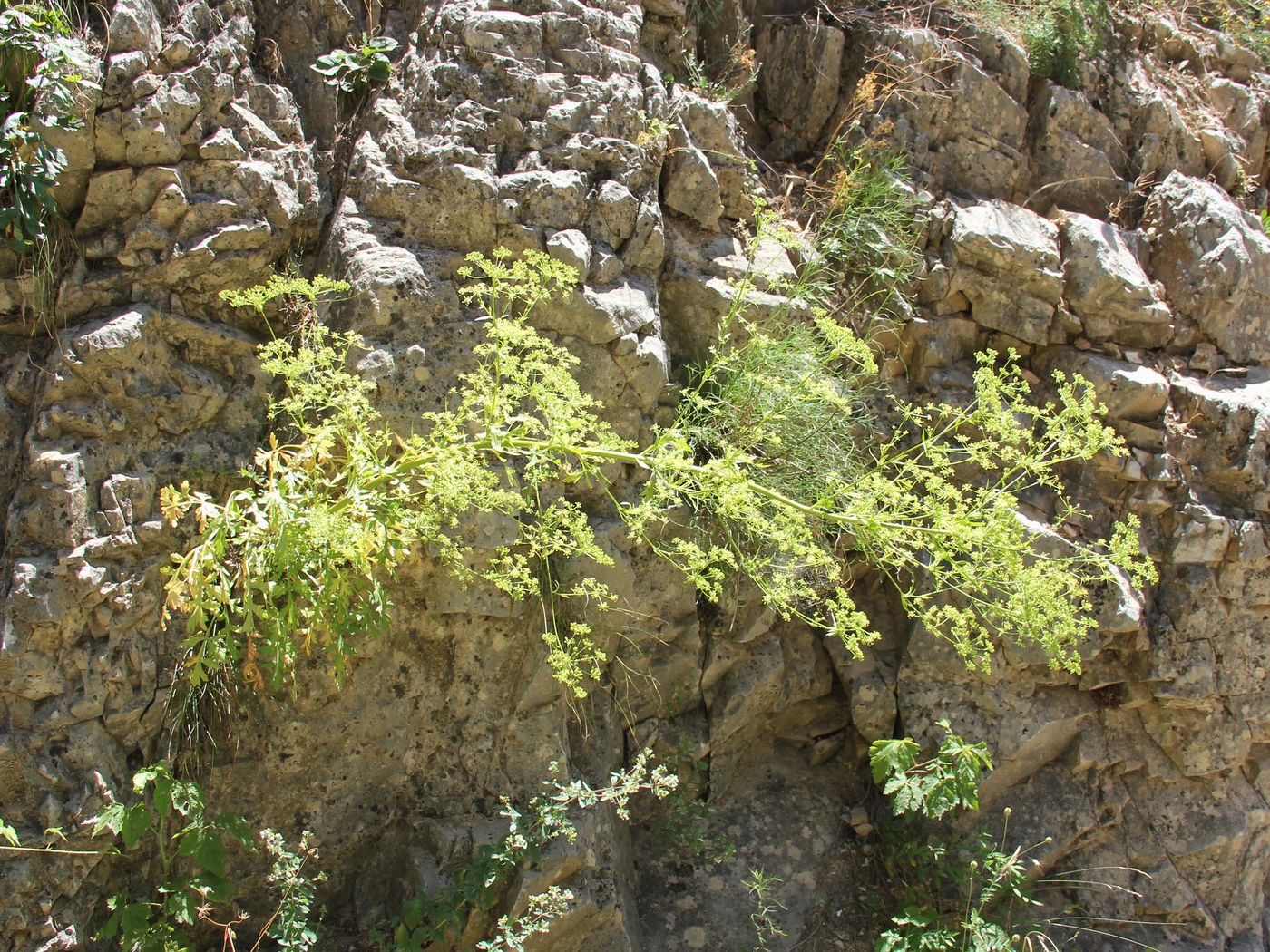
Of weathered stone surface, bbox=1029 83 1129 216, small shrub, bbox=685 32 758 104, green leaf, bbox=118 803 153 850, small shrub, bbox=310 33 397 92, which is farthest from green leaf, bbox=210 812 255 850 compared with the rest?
weathered stone surface, bbox=1029 83 1129 216

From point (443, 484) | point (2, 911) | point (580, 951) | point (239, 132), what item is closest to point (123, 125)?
point (239, 132)

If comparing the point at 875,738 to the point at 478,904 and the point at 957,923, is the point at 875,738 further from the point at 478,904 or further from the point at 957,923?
the point at 478,904

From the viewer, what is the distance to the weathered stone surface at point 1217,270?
448 centimetres

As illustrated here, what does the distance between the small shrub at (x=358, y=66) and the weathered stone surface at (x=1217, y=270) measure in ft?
12.1

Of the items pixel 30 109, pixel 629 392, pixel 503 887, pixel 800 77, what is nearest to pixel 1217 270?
pixel 800 77

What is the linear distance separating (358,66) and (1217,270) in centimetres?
395

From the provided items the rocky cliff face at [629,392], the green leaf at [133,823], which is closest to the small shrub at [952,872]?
the rocky cliff face at [629,392]

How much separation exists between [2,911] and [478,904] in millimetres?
1434

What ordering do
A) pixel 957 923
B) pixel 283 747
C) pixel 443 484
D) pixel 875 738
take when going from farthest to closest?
pixel 875 738
pixel 957 923
pixel 283 747
pixel 443 484

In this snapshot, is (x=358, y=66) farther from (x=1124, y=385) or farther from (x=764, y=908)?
(x=764, y=908)

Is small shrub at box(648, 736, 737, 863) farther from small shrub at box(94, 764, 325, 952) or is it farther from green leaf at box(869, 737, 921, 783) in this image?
small shrub at box(94, 764, 325, 952)

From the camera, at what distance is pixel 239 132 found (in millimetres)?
3570

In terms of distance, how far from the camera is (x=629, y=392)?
376cm

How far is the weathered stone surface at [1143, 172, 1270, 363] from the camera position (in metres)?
4.48
